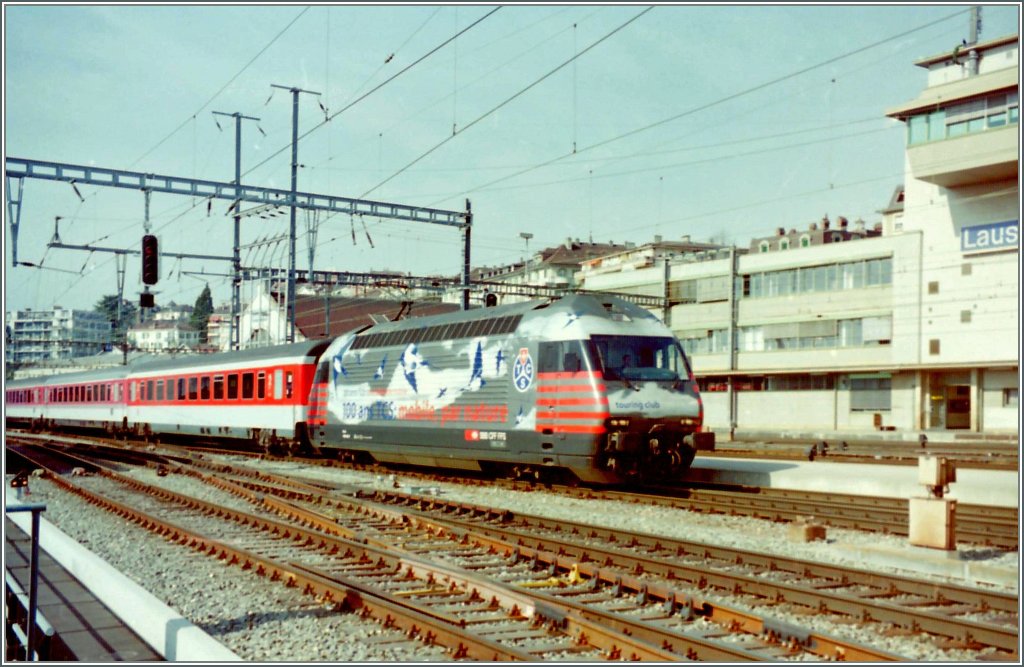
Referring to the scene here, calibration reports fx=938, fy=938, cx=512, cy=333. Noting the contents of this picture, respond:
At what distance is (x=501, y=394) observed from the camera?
18.7 meters

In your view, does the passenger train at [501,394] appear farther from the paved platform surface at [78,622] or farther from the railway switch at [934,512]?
the paved platform surface at [78,622]

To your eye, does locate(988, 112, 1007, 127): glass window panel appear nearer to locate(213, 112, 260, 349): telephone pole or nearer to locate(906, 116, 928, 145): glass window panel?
locate(906, 116, 928, 145): glass window panel

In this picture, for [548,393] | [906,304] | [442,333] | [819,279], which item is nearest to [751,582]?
[548,393]

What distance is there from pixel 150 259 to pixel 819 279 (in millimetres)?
37364

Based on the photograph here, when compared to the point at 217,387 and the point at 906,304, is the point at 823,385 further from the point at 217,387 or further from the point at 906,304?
the point at 217,387

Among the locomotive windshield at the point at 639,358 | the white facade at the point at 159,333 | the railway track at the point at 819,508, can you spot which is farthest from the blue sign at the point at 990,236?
the white facade at the point at 159,333

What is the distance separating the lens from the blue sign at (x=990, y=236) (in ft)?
128

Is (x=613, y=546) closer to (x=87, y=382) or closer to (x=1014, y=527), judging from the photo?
(x=1014, y=527)

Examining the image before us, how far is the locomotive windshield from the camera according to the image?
16.9 meters

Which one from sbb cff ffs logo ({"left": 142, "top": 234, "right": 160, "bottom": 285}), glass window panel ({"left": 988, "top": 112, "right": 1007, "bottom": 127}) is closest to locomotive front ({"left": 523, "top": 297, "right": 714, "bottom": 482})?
sbb cff ffs logo ({"left": 142, "top": 234, "right": 160, "bottom": 285})

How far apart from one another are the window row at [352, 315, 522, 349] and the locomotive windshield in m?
2.29

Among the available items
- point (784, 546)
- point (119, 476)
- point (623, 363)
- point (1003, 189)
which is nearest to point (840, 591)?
point (784, 546)

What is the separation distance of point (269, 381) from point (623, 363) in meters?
15.1

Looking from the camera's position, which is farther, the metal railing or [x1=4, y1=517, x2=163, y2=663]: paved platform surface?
[x1=4, y1=517, x2=163, y2=663]: paved platform surface
